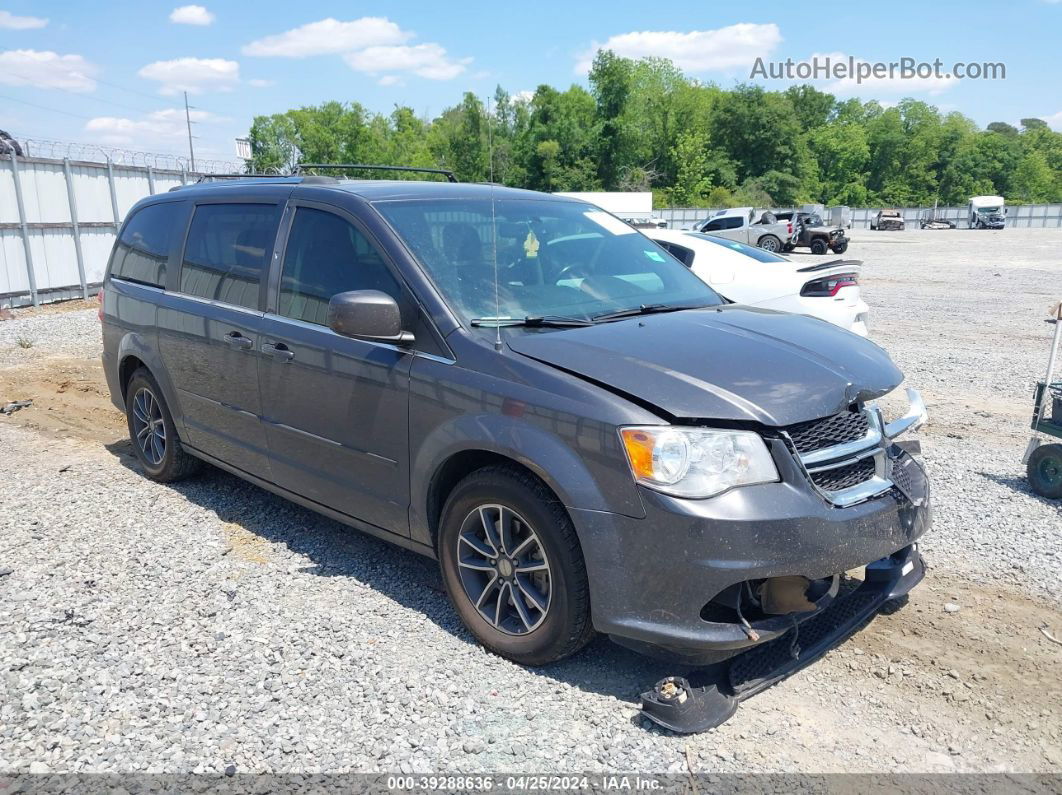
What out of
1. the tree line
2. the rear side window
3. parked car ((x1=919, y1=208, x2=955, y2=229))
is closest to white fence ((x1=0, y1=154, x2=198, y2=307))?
the rear side window

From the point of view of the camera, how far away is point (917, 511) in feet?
11.0

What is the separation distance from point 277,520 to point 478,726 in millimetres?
2572

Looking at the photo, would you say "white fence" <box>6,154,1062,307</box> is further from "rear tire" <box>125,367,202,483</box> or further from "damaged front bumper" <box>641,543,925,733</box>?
"damaged front bumper" <box>641,543,925,733</box>

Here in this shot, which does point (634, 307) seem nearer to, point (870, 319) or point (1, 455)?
point (1, 455)

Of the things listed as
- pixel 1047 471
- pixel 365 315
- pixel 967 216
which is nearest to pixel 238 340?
pixel 365 315

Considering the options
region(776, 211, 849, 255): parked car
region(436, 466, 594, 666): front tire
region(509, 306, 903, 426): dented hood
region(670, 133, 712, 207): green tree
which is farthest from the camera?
region(670, 133, 712, 207): green tree

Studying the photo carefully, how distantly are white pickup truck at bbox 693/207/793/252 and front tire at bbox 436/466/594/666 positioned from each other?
31363 mm

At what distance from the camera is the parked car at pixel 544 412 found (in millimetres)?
2938

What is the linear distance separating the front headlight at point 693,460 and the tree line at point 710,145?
65468 millimetres

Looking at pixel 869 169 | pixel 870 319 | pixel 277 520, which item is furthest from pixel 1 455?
pixel 869 169

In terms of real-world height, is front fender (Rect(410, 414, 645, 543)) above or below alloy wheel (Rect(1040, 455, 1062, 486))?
above

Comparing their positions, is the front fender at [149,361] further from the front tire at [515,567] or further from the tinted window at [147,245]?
the front tire at [515,567]

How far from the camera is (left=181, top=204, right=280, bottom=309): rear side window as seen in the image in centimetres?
461

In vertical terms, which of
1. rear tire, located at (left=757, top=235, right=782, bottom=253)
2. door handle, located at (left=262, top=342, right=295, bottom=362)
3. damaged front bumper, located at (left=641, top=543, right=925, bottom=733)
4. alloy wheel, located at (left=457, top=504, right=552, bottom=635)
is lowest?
damaged front bumper, located at (left=641, top=543, right=925, bottom=733)
